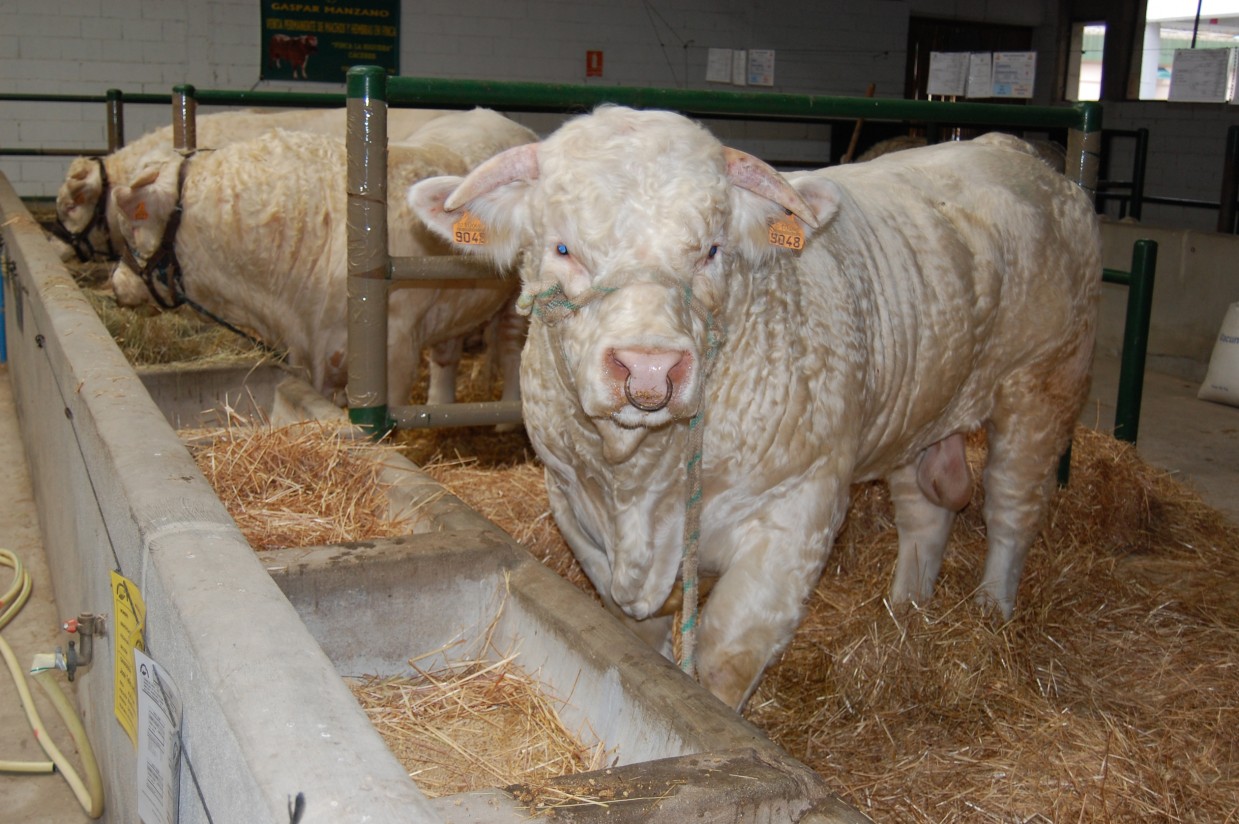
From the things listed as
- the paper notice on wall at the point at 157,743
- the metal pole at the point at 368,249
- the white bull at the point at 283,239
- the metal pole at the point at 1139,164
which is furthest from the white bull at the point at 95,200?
the metal pole at the point at 1139,164

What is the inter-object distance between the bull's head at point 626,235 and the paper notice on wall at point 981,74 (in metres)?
4.09

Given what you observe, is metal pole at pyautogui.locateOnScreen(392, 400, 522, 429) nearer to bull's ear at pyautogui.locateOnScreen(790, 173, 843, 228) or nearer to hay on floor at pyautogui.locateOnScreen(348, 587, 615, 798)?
hay on floor at pyautogui.locateOnScreen(348, 587, 615, 798)

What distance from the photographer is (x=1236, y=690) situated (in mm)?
2988

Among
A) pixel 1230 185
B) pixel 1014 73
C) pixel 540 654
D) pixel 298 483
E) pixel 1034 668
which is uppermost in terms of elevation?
pixel 1014 73

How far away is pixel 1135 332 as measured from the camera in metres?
4.27

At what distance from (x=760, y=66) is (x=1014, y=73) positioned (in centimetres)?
673

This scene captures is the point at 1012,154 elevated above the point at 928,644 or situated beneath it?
elevated above

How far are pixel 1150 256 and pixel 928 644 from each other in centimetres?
196

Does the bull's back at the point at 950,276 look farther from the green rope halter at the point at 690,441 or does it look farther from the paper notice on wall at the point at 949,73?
the paper notice on wall at the point at 949,73

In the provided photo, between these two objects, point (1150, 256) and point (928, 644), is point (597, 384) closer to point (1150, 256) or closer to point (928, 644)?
point (928, 644)

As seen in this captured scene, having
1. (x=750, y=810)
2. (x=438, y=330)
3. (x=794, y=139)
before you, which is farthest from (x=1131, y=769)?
(x=794, y=139)

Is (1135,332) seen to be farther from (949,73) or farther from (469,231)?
(469,231)

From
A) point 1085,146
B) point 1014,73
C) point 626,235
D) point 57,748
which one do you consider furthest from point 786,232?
point 1014,73

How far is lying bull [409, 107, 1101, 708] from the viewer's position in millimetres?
2104
